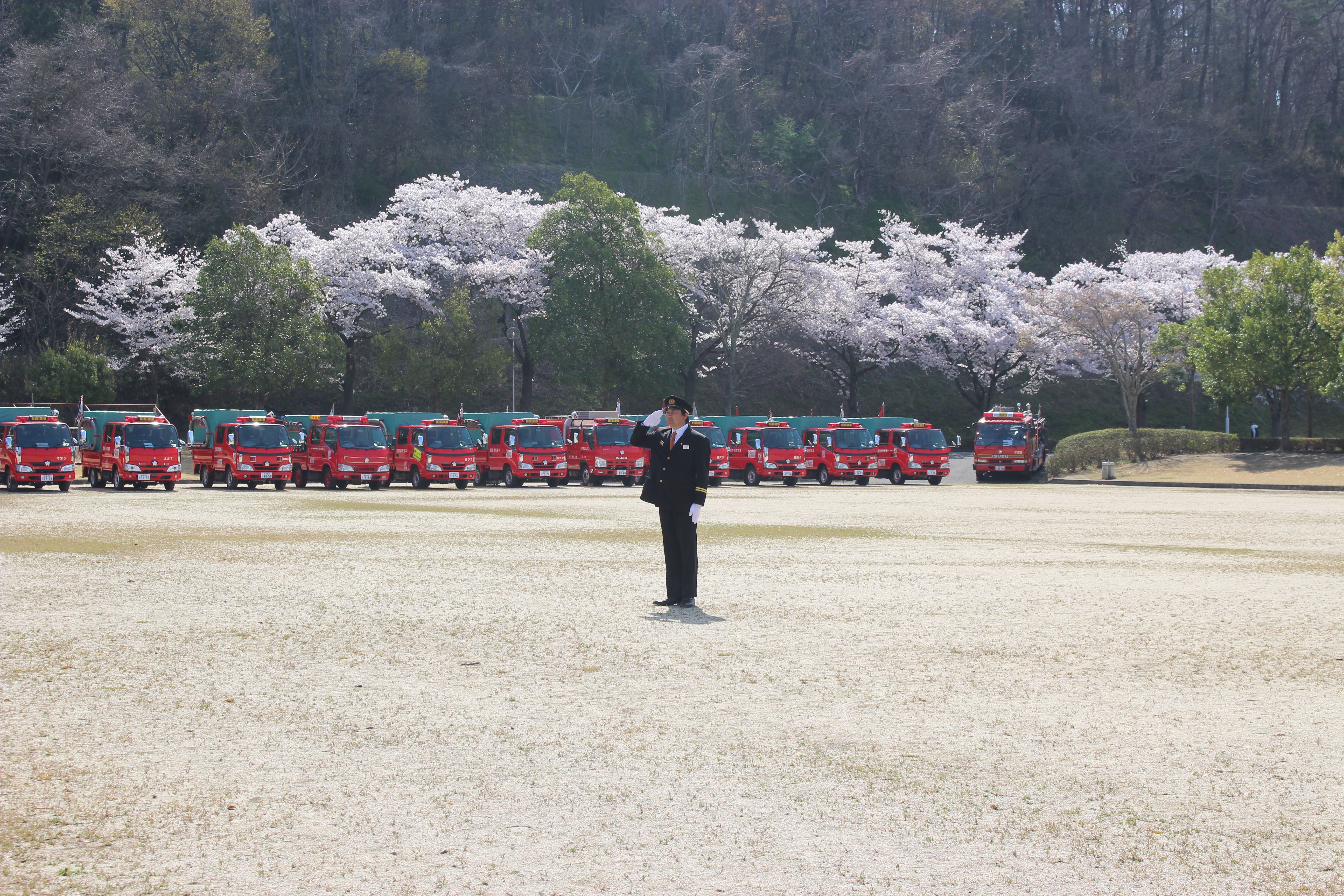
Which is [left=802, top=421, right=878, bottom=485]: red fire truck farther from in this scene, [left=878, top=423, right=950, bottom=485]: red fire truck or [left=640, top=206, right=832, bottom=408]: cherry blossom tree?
[left=640, top=206, right=832, bottom=408]: cherry blossom tree

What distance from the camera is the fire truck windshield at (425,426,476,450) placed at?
1462 inches

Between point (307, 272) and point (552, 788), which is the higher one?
point (307, 272)

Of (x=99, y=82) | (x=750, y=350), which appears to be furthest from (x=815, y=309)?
(x=99, y=82)

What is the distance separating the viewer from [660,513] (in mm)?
11352

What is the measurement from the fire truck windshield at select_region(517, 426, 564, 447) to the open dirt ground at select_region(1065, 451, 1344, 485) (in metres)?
18.7

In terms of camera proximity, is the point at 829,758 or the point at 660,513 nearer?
the point at 829,758

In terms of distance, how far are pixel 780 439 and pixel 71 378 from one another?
97.6 ft

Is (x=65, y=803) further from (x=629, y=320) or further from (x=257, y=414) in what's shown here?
(x=629, y=320)

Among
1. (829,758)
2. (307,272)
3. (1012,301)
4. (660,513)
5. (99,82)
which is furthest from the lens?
(1012,301)

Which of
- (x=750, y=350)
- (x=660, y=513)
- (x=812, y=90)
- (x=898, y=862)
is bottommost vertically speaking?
(x=898, y=862)

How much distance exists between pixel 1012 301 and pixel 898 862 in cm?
6381

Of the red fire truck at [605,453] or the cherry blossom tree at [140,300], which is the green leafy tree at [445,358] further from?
the red fire truck at [605,453]

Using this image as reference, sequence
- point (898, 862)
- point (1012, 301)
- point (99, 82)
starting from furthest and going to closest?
1. point (1012, 301)
2. point (99, 82)
3. point (898, 862)

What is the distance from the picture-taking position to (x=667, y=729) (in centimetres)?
640
